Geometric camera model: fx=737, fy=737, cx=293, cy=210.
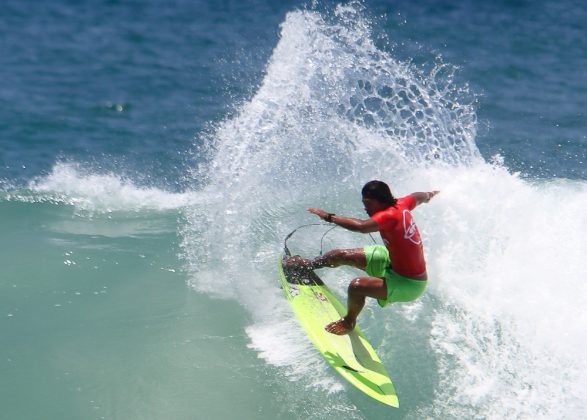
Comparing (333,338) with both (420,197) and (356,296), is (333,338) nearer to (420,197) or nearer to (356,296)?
(356,296)

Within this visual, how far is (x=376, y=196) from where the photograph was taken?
6582 mm

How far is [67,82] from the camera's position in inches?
610

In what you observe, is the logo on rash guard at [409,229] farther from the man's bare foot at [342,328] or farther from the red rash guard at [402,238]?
the man's bare foot at [342,328]

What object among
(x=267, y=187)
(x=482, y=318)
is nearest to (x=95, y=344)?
(x=267, y=187)

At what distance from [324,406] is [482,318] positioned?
206 centimetres

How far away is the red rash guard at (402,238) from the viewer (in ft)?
21.4

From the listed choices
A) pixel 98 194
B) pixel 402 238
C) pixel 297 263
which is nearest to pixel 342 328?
pixel 297 263

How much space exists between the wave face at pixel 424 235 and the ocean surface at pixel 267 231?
0.08 ft

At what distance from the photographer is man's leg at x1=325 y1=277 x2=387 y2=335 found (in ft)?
22.5

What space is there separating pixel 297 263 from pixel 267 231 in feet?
4.59

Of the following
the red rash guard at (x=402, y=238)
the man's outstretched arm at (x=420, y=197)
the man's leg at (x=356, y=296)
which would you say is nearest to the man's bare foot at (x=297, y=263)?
the man's leg at (x=356, y=296)

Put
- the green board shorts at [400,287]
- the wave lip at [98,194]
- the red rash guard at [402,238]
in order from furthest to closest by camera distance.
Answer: the wave lip at [98,194]
the green board shorts at [400,287]
the red rash guard at [402,238]

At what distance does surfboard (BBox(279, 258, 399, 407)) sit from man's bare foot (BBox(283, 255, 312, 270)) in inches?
1.9

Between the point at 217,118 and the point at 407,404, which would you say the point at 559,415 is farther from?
the point at 217,118
